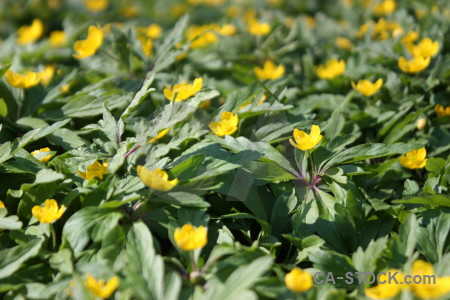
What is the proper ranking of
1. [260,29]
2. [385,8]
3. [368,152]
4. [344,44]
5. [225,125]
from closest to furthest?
[368,152]
[225,125]
[260,29]
[344,44]
[385,8]

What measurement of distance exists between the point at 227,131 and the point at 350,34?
2.04m

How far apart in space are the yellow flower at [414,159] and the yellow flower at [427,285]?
2.27ft

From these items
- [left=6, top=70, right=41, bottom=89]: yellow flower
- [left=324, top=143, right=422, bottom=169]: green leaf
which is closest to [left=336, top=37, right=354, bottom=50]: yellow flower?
[left=324, top=143, right=422, bottom=169]: green leaf

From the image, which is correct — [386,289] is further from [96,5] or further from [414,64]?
[96,5]

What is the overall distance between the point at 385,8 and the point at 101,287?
127 inches

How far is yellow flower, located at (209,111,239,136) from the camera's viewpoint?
213 cm

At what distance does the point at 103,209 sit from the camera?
1.79 metres

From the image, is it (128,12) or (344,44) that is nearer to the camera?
(344,44)

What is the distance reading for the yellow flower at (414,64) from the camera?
8.53 feet

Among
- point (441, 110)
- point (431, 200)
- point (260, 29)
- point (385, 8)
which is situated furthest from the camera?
point (385, 8)

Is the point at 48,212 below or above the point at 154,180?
below

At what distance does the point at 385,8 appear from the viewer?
3.91 meters

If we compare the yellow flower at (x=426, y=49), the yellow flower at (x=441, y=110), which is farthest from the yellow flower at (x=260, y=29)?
the yellow flower at (x=441, y=110)

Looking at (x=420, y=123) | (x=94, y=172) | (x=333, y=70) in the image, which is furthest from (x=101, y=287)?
(x=333, y=70)
